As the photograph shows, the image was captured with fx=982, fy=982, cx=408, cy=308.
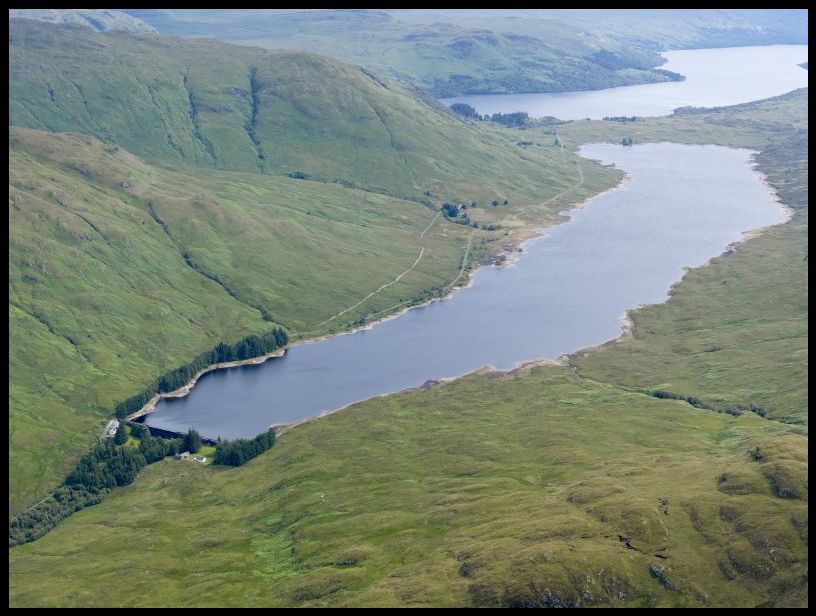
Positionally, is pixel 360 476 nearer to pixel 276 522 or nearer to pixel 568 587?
pixel 276 522

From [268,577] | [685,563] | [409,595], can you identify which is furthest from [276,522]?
[685,563]

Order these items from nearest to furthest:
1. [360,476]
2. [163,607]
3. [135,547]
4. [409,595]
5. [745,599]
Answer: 1. [745,599]
2. [409,595]
3. [163,607]
4. [135,547]
5. [360,476]

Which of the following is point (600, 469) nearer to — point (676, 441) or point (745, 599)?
point (676, 441)

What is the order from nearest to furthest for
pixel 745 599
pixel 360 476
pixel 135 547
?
pixel 745 599 → pixel 135 547 → pixel 360 476

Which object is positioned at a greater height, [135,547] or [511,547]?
[511,547]

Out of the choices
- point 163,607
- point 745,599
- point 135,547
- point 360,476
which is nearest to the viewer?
point 745,599

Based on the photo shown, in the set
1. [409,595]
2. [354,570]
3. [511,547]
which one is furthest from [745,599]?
[354,570]

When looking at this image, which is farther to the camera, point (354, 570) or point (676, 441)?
point (676, 441)

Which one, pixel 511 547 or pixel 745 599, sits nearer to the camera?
pixel 745 599

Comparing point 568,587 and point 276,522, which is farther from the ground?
point 568,587
